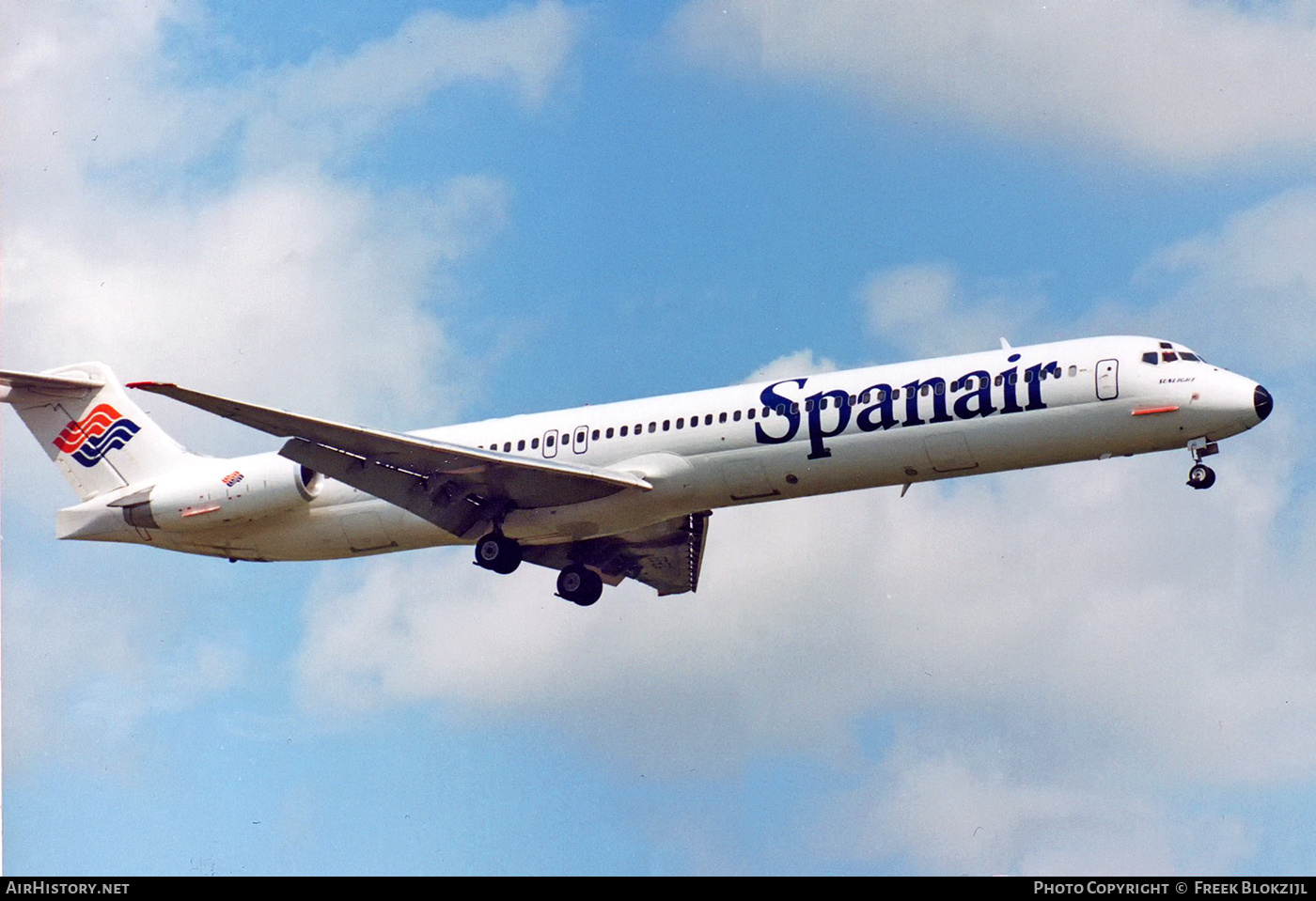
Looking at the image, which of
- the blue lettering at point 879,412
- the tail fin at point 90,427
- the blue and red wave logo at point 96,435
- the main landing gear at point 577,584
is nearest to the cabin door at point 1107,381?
the blue lettering at point 879,412

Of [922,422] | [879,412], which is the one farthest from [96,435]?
[922,422]

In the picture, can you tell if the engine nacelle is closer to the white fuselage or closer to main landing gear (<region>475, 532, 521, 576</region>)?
main landing gear (<region>475, 532, 521, 576</region>)

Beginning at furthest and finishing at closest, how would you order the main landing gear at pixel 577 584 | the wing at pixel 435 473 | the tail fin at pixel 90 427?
1. the tail fin at pixel 90 427
2. the main landing gear at pixel 577 584
3. the wing at pixel 435 473

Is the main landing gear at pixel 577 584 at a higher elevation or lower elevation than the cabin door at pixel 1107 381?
lower

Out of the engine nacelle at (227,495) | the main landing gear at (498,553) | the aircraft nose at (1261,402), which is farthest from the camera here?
the engine nacelle at (227,495)

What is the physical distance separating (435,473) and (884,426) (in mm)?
8394

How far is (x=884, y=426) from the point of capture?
30.9 m

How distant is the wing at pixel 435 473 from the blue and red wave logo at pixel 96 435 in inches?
236

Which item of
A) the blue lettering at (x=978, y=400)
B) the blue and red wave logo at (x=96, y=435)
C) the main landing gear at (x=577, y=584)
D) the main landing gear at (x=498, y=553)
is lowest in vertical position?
the main landing gear at (x=498, y=553)

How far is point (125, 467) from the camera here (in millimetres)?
37594

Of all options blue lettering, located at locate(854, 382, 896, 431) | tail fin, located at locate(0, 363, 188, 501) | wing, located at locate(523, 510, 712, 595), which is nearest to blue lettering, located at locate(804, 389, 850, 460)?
blue lettering, located at locate(854, 382, 896, 431)

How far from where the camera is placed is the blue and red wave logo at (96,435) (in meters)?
37.8

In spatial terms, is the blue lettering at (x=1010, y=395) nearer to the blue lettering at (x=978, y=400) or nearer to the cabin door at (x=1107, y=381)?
the blue lettering at (x=978, y=400)

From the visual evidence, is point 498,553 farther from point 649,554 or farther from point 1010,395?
point 1010,395
